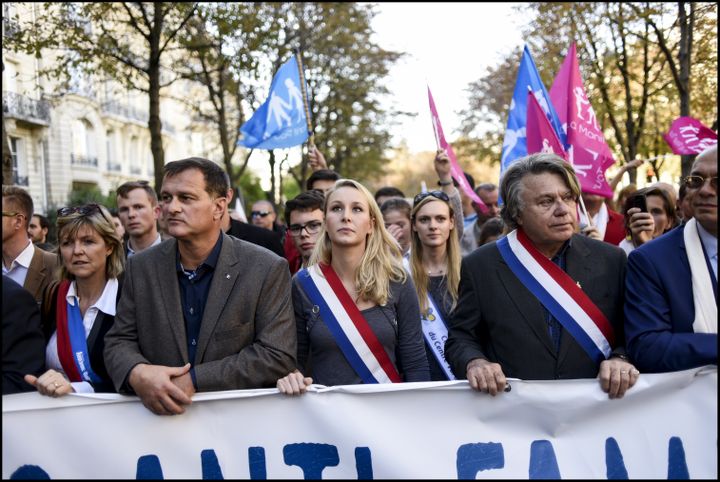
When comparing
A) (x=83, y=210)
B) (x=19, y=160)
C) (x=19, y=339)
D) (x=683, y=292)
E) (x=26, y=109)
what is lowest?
(x=19, y=339)

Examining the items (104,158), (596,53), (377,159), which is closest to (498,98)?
(377,159)

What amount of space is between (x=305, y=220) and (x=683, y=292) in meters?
2.76

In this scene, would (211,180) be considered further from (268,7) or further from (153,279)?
(268,7)

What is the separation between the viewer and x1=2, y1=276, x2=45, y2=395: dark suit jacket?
3295 mm

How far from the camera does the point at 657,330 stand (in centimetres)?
305

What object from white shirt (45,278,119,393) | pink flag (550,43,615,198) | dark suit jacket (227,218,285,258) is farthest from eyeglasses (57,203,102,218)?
pink flag (550,43,615,198)

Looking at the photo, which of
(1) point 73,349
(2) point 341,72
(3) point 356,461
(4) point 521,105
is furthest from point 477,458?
(2) point 341,72

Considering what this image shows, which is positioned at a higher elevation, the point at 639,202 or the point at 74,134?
the point at 74,134

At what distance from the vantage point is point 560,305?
327 centimetres

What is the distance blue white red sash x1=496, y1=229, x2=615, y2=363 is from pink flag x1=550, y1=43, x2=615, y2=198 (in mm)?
2754

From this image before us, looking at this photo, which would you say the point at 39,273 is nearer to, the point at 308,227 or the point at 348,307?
the point at 308,227

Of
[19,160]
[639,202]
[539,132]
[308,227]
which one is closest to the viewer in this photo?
[639,202]

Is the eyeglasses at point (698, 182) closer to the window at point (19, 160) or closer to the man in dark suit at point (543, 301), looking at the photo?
the man in dark suit at point (543, 301)

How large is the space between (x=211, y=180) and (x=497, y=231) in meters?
2.82
